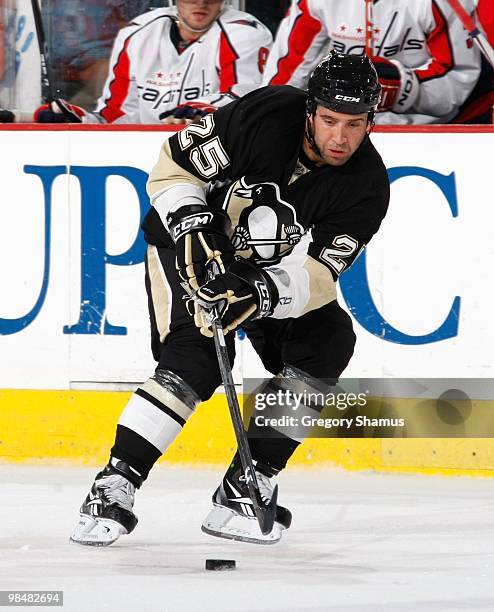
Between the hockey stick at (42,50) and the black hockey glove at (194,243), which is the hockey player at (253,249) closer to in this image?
the black hockey glove at (194,243)

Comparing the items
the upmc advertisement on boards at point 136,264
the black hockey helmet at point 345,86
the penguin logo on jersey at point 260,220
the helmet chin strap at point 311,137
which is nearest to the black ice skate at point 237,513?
the penguin logo on jersey at point 260,220

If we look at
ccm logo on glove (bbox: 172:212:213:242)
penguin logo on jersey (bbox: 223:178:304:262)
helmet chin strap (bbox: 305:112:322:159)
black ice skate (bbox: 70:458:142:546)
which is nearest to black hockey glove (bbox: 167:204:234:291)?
ccm logo on glove (bbox: 172:212:213:242)

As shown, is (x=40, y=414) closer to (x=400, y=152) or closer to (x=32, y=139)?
(x=32, y=139)

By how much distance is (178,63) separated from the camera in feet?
13.5

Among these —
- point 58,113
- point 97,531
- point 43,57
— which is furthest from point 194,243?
point 43,57

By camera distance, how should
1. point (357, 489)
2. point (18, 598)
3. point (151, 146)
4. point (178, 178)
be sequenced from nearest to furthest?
point (18, 598) → point (178, 178) → point (357, 489) → point (151, 146)

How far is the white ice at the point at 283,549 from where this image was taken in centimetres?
235

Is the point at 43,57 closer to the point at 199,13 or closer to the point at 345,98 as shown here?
the point at 199,13

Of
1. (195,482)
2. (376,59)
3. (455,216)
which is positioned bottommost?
(195,482)

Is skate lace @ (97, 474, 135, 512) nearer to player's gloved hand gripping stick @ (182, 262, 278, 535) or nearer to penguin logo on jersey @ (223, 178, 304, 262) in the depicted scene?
player's gloved hand gripping stick @ (182, 262, 278, 535)

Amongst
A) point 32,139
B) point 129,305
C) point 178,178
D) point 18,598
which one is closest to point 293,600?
point 18,598

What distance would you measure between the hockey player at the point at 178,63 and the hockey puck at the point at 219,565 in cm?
179

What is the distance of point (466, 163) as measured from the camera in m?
3.76

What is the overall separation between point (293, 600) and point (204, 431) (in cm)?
152
